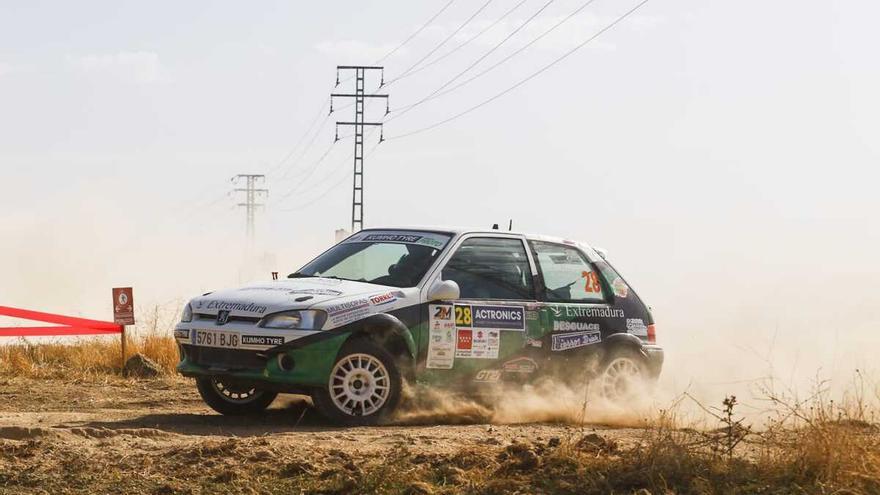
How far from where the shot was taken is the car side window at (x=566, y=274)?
12836mm

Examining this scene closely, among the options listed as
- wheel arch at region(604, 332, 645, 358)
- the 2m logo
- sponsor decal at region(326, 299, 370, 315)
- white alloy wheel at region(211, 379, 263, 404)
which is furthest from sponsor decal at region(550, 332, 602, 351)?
white alloy wheel at region(211, 379, 263, 404)

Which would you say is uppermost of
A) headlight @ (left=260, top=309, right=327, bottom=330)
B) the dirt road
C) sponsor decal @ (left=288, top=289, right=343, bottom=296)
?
sponsor decal @ (left=288, top=289, right=343, bottom=296)

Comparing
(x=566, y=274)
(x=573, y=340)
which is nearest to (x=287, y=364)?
(x=573, y=340)

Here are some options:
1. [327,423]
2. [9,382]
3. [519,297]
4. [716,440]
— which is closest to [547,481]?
[716,440]

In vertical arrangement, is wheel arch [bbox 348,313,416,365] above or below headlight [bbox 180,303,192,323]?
below

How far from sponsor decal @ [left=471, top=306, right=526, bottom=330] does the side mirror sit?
1.49 ft

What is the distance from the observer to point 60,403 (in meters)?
13.4

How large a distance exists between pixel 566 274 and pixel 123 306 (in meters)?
6.78

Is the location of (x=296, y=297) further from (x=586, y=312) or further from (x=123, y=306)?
(x=123, y=306)

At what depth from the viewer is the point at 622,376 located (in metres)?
13.0

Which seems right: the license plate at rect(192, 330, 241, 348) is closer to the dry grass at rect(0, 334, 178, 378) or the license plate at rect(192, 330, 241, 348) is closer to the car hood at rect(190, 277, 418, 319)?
the car hood at rect(190, 277, 418, 319)

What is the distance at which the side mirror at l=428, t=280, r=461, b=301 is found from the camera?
11.7m

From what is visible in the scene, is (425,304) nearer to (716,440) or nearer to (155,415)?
(155,415)

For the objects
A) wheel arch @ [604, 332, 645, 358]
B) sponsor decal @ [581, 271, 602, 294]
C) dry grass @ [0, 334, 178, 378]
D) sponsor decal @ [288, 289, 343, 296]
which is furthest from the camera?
dry grass @ [0, 334, 178, 378]
